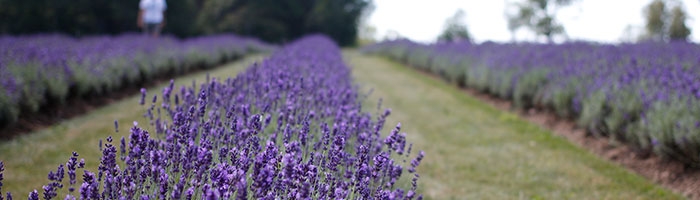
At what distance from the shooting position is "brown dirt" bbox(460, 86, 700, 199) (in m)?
3.98

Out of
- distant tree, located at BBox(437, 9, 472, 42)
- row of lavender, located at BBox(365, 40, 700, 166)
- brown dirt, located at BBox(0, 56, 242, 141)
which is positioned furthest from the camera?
distant tree, located at BBox(437, 9, 472, 42)

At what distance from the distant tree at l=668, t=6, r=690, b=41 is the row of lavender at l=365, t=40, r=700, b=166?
26536mm

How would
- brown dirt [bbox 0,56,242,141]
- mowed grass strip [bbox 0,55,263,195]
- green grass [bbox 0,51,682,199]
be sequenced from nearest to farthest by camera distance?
mowed grass strip [bbox 0,55,263,195] < green grass [bbox 0,51,682,199] < brown dirt [bbox 0,56,242,141]

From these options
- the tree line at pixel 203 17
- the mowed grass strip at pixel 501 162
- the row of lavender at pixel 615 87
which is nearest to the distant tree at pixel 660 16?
the tree line at pixel 203 17

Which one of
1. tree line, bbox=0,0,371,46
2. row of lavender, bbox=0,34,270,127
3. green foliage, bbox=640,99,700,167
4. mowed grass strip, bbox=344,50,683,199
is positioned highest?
tree line, bbox=0,0,371,46

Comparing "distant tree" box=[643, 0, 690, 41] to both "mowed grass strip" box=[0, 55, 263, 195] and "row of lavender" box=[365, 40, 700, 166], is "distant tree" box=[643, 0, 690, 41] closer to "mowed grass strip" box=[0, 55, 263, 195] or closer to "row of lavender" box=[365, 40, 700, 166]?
"row of lavender" box=[365, 40, 700, 166]

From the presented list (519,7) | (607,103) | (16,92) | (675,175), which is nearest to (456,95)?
(607,103)

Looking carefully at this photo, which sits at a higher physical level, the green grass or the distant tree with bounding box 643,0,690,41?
the distant tree with bounding box 643,0,690,41

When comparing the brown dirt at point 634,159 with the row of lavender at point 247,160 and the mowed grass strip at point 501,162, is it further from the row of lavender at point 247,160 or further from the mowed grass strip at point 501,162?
the row of lavender at point 247,160

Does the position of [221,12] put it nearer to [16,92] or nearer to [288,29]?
[288,29]

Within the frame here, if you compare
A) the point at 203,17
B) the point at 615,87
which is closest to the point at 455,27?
the point at 203,17

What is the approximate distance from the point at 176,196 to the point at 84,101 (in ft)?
17.9

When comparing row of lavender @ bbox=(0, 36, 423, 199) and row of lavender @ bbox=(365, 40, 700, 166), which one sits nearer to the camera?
row of lavender @ bbox=(0, 36, 423, 199)

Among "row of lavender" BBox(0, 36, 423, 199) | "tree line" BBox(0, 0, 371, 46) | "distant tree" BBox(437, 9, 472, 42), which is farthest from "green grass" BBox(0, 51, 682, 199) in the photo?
"distant tree" BBox(437, 9, 472, 42)
